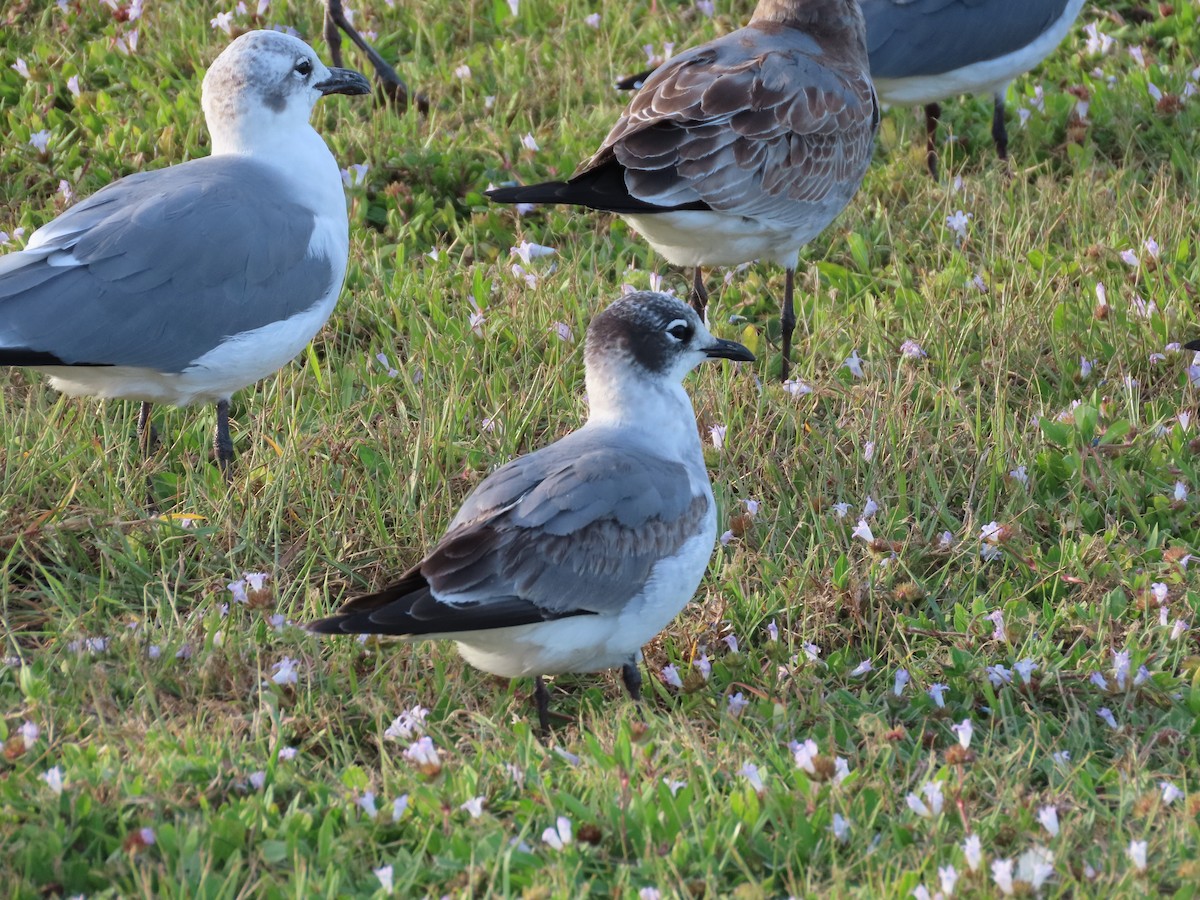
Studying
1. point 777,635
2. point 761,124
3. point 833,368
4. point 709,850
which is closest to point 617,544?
point 777,635

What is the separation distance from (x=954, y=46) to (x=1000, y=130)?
53 cm

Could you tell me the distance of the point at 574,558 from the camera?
4098 millimetres

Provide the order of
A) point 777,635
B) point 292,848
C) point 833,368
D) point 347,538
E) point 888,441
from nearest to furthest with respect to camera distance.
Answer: point 292,848 → point 777,635 → point 347,538 → point 888,441 → point 833,368

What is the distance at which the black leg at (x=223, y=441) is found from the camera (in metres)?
5.28

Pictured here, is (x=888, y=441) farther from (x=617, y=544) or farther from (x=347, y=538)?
(x=347, y=538)

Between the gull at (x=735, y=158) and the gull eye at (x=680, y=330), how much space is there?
115 centimetres

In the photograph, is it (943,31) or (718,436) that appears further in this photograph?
(943,31)

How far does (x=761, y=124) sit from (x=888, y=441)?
58.4 inches

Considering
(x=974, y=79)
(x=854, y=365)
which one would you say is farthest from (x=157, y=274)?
(x=974, y=79)

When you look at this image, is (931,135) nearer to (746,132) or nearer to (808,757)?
(746,132)

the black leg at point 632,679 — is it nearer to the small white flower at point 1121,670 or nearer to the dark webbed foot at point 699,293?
the small white flower at point 1121,670

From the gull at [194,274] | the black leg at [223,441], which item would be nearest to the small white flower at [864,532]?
the gull at [194,274]

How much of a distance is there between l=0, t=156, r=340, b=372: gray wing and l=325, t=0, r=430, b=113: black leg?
8.49 ft

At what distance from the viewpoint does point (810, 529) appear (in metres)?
5.05
